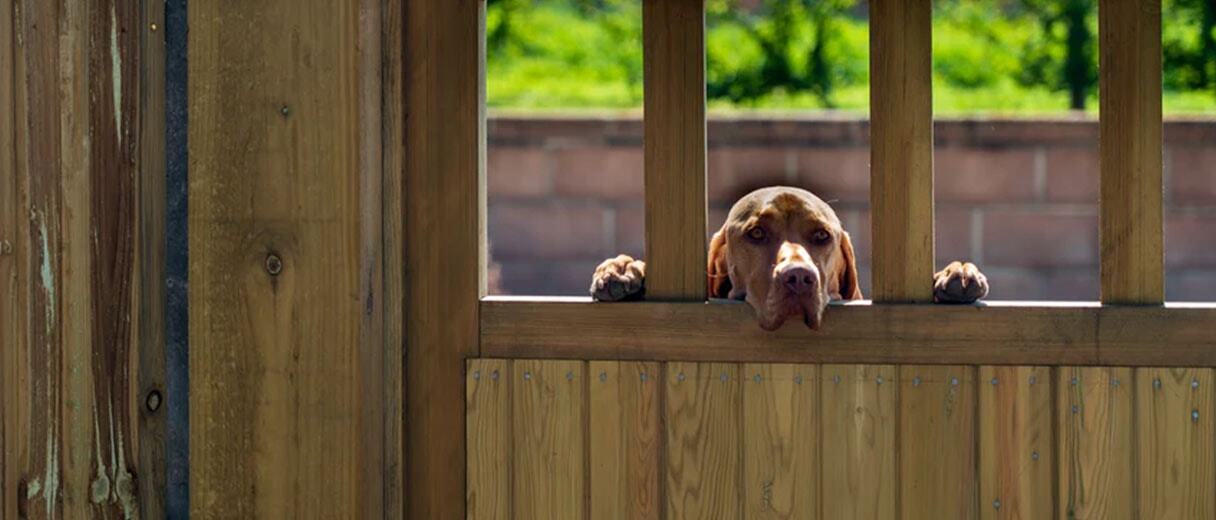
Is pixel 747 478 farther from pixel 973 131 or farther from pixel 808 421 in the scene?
pixel 973 131

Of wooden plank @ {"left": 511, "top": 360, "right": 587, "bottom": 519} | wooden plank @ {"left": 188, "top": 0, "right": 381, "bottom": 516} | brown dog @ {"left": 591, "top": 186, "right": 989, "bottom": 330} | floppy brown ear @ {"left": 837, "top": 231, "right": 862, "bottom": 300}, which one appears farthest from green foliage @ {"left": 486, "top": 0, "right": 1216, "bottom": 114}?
wooden plank @ {"left": 188, "top": 0, "right": 381, "bottom": 516}

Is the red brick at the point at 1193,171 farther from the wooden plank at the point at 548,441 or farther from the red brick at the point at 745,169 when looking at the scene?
the wooden plank at the point at 548,441

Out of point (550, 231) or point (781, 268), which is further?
point (550, 231)

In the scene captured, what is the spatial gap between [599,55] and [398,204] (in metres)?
8.74

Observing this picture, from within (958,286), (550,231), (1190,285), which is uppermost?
(550,231)

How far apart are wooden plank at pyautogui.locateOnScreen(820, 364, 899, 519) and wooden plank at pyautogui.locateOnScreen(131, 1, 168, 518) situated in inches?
53.0

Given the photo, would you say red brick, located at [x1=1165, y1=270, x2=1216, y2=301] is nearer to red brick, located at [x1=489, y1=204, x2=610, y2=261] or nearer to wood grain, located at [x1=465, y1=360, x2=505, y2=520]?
red brick, located at [x1=489, y1=204, x2=610, y2=261]

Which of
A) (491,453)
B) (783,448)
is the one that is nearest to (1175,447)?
(783,448)

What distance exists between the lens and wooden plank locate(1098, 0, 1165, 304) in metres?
3.38

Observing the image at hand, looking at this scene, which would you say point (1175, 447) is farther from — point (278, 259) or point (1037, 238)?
point (1037, 238)

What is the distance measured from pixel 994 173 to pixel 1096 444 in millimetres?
5874

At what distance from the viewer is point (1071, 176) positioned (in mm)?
9109

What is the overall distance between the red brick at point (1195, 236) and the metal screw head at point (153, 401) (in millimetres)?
7147

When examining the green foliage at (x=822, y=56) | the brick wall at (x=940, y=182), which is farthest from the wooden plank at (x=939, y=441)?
the green foliage at (x=822, y=56)
